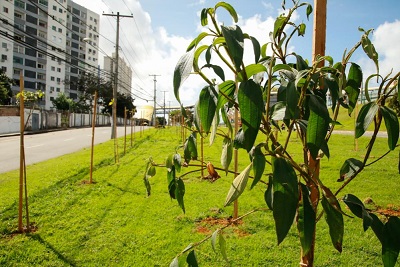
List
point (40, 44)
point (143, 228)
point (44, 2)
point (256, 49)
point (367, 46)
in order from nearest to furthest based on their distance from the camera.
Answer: point (256, 49) < point (367, 46) < point (143, 228) < point (44, 2) < point (40, 44)

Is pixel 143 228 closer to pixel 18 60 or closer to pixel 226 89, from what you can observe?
pixel 226 89

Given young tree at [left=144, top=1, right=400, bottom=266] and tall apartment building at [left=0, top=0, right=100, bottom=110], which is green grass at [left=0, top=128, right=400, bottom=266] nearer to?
young tree at [left=144, top=1, right=400, bottom=266]

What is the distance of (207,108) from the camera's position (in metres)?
0.48

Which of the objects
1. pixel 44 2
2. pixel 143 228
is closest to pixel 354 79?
pixel 143 228

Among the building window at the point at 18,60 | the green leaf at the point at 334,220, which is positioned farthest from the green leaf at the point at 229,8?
the building window at the point at 18,60

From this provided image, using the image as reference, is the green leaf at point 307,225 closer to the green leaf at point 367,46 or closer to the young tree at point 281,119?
the young tree at point 281,119

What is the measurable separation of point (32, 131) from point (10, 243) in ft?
63.8

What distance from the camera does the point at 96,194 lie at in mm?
4867

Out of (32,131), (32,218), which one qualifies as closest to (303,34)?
(32,218)

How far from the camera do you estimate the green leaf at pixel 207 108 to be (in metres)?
0.47

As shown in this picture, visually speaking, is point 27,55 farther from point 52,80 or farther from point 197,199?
point 197,199

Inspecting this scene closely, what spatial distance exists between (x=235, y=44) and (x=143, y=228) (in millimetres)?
3310

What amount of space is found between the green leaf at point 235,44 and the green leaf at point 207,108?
0.09 meters

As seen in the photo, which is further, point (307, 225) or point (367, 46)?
point (367, 46)
